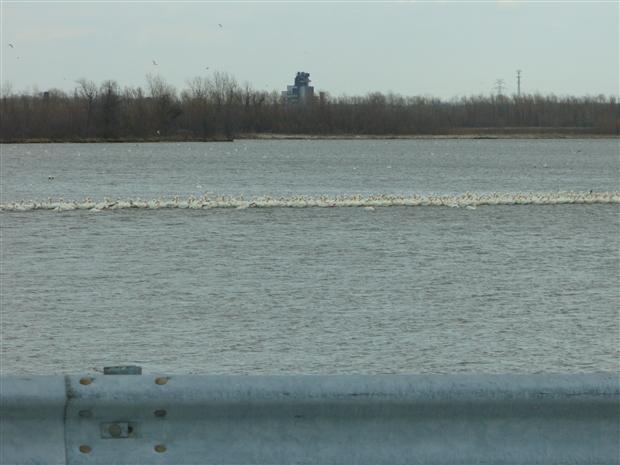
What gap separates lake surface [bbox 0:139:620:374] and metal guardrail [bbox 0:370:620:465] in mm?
8086

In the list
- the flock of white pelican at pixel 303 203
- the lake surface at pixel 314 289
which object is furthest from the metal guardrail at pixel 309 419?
the flock of white pelican at pixel 303 203

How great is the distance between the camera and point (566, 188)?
57.6 metres

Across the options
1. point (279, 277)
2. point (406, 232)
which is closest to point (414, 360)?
point (279, 277)

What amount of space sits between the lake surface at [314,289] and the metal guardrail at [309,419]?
26.5 feet

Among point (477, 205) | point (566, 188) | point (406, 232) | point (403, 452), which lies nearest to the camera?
point (403, 452)

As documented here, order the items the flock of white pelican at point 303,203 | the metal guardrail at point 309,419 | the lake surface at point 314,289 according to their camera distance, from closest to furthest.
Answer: the metal guardrail at point 309,419 < the lake surface at point 314,289 < the flock of white pelican at point 303,203

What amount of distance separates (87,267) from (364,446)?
752 inches

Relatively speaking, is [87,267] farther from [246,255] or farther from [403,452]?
[403,452]

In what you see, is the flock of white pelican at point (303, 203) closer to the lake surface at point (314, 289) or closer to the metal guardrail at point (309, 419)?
the lake surface at point (314, 289)

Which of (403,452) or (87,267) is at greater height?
(403,452)

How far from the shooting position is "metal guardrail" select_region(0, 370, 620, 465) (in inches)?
162

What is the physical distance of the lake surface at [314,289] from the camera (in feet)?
43.7

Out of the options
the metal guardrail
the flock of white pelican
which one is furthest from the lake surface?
the metal guardrail

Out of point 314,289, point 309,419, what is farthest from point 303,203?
point 309,419
